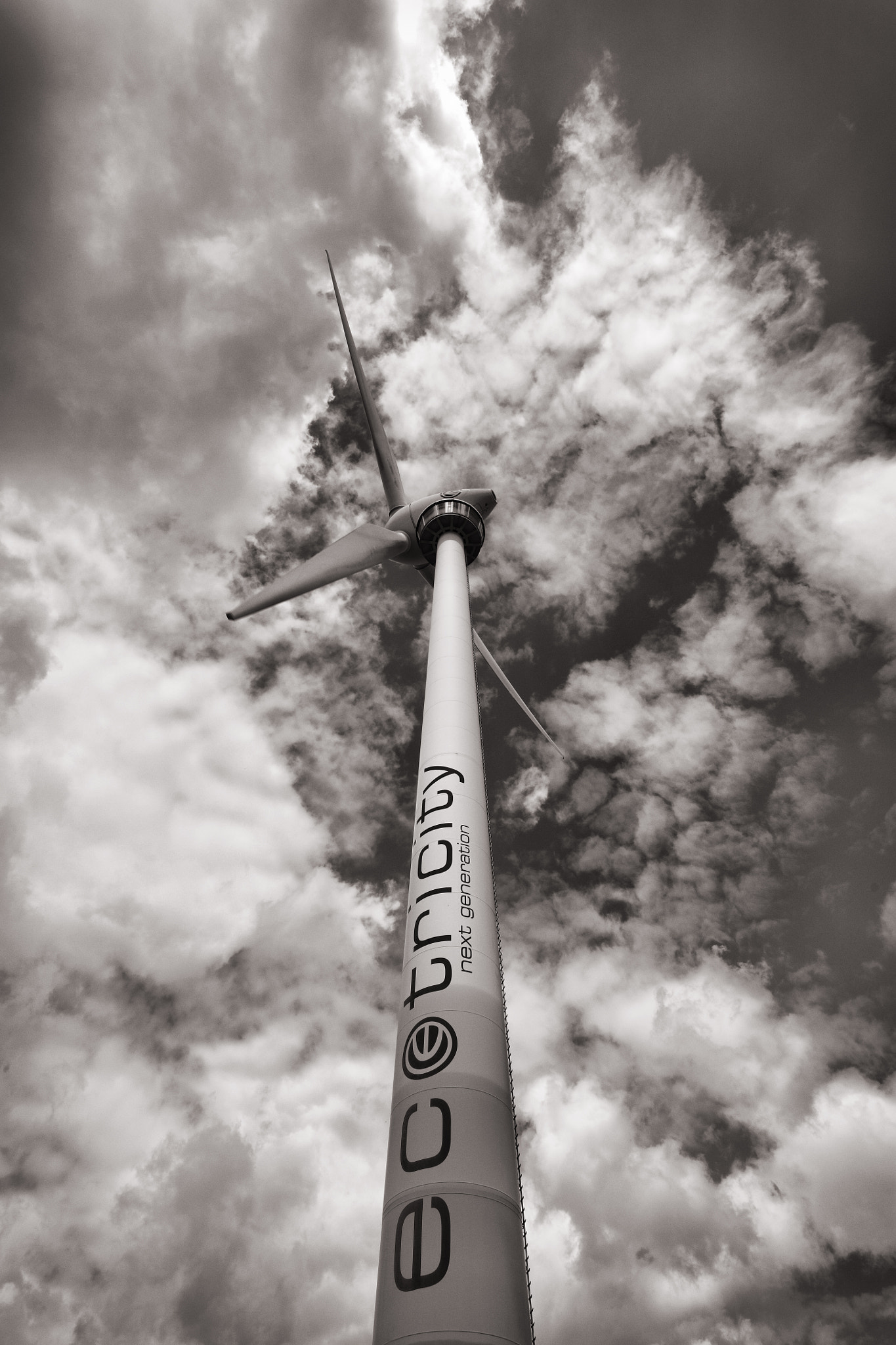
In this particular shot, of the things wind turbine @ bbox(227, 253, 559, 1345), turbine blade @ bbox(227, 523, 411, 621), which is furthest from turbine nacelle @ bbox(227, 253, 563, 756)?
wind turbine @ bbox(227, 253, 559, 1345)

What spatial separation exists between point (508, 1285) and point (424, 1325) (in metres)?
1.53

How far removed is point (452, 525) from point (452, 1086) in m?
26.8

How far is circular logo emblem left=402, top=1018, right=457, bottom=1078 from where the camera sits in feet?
49.7

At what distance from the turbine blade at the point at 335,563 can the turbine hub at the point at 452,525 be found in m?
1.09

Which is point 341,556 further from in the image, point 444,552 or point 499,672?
point 499,672

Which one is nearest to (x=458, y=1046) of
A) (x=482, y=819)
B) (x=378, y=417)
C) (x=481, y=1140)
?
(x=481, y=1140)

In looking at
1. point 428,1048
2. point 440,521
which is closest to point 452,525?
point 440,521

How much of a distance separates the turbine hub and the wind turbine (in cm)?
1030

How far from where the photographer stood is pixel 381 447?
3881 cm

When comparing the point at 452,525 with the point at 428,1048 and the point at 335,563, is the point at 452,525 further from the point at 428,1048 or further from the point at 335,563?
the point at 428,1048

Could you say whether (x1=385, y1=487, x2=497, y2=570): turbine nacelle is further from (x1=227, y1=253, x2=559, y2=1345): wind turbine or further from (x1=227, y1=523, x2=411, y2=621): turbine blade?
(x1=227, y1=253, x2=559, y2=1345): wind turbine

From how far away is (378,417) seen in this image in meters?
38.8

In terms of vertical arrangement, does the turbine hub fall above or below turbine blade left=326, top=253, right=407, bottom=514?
below

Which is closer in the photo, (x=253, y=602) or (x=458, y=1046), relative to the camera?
(x=458, y=1046)
